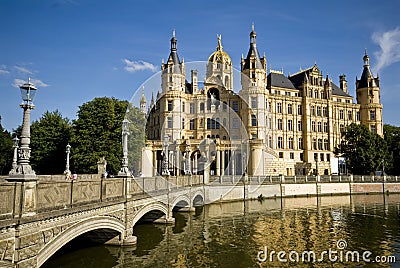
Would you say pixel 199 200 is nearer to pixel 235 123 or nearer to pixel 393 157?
pixel 235 123

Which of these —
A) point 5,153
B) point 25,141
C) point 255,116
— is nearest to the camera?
point 25,141

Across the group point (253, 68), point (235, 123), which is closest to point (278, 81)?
point (253, 68)

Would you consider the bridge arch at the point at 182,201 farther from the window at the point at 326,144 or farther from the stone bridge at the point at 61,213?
the window at the point at 326,144

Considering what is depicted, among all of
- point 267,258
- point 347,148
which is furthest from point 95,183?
point 347,148

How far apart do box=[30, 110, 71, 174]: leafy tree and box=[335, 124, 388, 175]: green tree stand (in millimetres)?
47201

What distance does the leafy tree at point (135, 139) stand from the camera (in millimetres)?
44969

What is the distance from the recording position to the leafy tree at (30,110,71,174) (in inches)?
1827

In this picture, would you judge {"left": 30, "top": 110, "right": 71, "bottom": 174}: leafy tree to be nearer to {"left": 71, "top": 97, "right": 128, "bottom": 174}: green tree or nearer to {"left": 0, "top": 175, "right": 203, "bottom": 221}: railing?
{"left": 71, "top": 97, "right": 128, "bottom": 174}: green tree

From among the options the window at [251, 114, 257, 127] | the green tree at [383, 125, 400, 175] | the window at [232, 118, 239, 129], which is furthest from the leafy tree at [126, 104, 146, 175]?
the green tree at [383, 125, 400, 175]

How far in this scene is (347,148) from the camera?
203ft

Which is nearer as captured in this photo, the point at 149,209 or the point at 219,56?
the point at 149,209

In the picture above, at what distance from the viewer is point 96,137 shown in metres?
42.4

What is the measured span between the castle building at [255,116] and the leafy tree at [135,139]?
22.1 feet

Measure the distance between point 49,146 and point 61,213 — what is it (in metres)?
39.5
